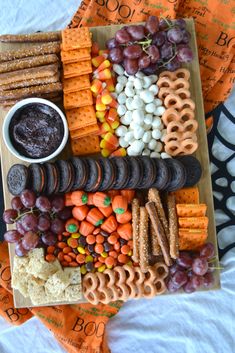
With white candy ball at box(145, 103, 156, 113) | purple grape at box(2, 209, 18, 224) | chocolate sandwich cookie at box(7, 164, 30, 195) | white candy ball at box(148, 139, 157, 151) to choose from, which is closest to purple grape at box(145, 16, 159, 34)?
white candy ball at box(145, 103, 156, 113)

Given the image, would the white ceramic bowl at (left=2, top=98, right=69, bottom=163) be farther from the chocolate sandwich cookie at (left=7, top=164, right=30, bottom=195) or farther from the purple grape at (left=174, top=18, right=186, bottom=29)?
the purple grape at (left=174, top=18, right=186, bottom=29)

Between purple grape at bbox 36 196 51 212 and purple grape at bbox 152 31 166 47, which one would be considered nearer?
purple grape at bbox 36 196 51 212

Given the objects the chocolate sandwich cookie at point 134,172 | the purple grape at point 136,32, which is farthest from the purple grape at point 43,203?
the purple grape at point 136,32

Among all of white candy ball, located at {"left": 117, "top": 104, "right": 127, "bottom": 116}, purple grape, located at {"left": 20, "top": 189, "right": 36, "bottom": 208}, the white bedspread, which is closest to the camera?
purple grape, located at {"left": 20, "top": 189, "right": 36, "bottom": 208}

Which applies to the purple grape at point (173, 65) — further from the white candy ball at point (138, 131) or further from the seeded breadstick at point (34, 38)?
the seeded breadstick at point (34, 38)

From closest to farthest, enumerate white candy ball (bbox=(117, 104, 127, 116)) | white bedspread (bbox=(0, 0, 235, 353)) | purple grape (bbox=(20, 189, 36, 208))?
1. purple grape (bbox=(20, 189, 36, 208))
2. white candy ball (bbox=(117, 104, 127, 116))
3. white bedspread (bbox=(0, 0, 235, 353))

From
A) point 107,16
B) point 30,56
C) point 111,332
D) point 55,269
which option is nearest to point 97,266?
point 55,269

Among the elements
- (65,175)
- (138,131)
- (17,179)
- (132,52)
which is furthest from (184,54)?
(17,179)
